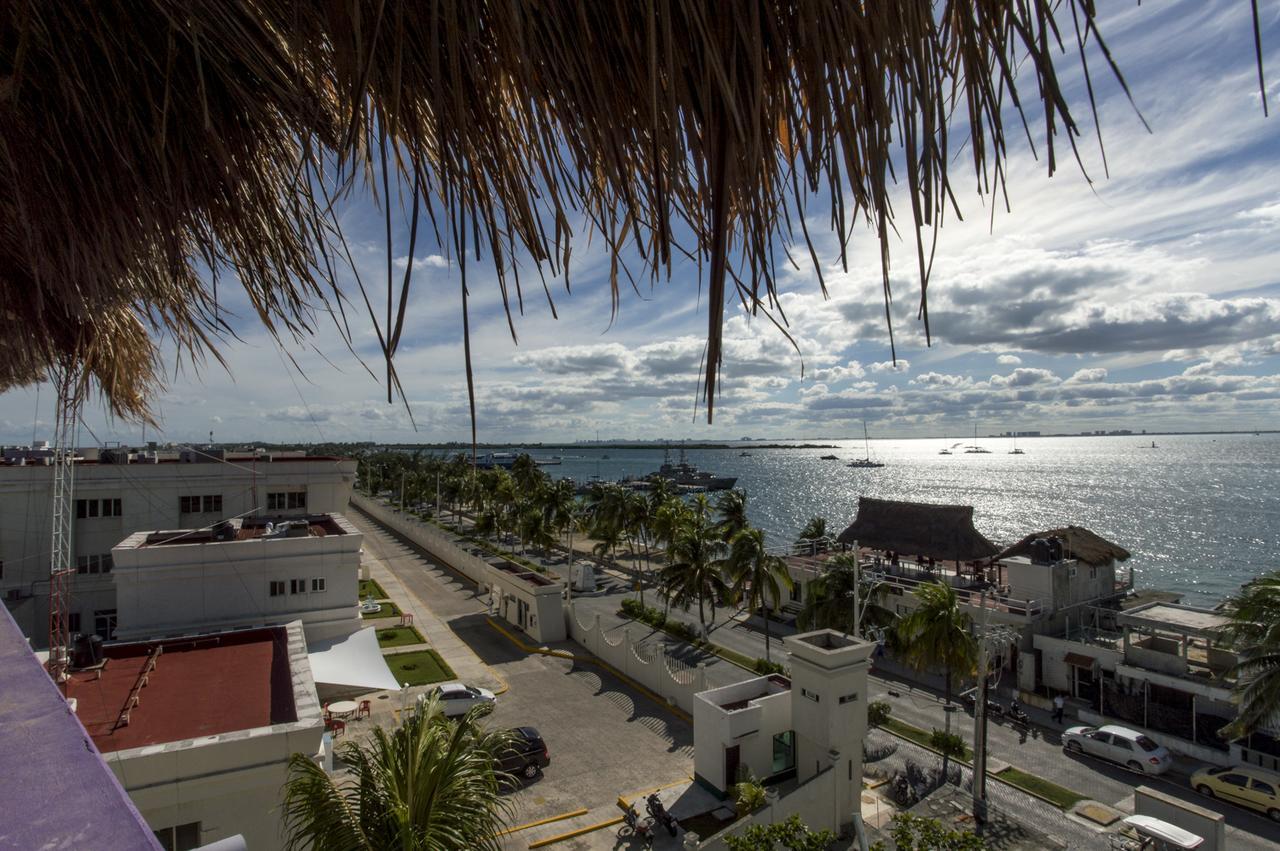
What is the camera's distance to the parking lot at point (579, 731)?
1588 centimetres

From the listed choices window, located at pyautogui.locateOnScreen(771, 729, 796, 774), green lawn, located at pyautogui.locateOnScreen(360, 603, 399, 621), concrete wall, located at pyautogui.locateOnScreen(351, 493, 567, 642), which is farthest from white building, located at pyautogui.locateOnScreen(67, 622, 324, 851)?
green lawn, located at pyautogui.locateOnScreen(360, 603, 399, 621)

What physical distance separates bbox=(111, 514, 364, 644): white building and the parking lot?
6.25 metres

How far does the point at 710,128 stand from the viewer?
1.14 meters

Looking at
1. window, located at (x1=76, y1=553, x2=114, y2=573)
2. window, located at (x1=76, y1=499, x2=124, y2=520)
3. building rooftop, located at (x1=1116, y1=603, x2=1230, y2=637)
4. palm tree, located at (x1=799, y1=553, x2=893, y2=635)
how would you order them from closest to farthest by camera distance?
1. building rooftop, located at (x1=1116, y1=603, x2=1230, y2=637)
2. palm tree, located at (x1=799, y1=553, x2=893, y2=635)
3. window, located at (x1=76, y1=553, x2=114, y2=573)
4. window, located at (x1=76, y1=499, x2=124, y2=520)

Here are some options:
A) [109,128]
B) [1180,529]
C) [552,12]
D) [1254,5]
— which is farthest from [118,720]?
[1180,529]

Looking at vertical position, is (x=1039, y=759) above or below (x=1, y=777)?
below

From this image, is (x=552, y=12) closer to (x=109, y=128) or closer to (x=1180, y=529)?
(x=109, y=128)

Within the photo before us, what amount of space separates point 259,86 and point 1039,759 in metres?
24.1

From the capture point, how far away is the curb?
71.1ft

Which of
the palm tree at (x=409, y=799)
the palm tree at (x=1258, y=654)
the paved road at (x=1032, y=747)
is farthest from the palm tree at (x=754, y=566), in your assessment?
the palm tree at (x=409, y=799)

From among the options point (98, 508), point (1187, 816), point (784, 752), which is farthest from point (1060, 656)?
point (98, 508)

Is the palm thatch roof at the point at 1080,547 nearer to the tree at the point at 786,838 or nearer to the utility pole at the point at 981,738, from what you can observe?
the utility pole at the point at 981,738

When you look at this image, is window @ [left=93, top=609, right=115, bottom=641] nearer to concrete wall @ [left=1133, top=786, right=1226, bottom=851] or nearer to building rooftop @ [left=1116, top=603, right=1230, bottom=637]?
concrete wall @ [left=1133, top=786, right=1226, bottom=851]

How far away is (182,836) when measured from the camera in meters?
9.86
